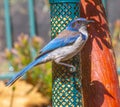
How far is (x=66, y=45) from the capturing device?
3.36 metres

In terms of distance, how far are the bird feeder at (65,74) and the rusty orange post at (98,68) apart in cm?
18

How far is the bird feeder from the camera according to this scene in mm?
3486

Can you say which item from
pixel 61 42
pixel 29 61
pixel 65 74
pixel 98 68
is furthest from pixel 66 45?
pixel 29 61

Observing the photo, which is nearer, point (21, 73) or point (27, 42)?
point (21, 73)

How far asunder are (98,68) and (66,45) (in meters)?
0.40

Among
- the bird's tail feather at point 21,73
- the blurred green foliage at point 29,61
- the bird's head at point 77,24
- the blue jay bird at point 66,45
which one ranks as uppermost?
the blurred green foliage at point 29,61

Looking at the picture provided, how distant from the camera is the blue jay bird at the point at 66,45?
10.9 ft

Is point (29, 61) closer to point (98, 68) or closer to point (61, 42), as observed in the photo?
point (98, 68)

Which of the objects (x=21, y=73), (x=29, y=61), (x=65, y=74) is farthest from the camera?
(x=29, y=61)

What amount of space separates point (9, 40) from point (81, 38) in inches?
138

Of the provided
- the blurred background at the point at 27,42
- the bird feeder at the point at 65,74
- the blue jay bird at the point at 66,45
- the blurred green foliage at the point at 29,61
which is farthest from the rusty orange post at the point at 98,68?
the blurred green foliage at the point at 29,61

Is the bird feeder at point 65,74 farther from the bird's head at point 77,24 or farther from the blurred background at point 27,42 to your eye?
the blurred background at point 27,42

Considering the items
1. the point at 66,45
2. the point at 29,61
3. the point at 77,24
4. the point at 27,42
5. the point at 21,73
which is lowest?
the point at 21,73

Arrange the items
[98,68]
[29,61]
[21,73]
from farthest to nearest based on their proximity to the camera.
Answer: [29,61] → [98,68] → [21,73]
